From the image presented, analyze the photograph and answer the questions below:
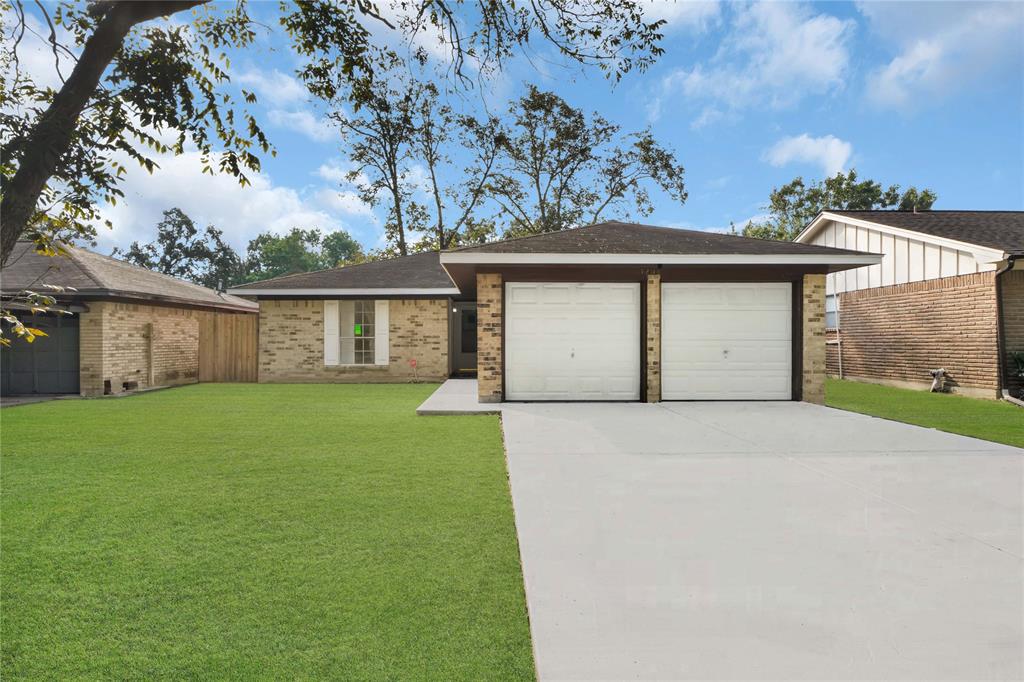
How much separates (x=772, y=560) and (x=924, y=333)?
47.7 feet

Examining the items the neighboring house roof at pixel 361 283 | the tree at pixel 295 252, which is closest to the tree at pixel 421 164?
the neighboring house roof at pixel 361 283

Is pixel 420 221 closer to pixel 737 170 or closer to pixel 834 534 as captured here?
pixel 737 170

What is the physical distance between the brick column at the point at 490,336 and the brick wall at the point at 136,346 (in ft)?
32.1

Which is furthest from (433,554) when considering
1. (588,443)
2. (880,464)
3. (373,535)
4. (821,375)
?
(821,375)

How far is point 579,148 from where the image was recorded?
1213 inches

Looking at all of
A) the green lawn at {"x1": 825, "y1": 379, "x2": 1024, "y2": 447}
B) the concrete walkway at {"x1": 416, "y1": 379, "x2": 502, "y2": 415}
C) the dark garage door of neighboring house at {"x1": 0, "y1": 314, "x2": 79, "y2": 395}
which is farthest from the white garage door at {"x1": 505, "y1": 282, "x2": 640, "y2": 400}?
the dark garage door of neighboring house at {"x1": 0, "y1": 314, "x2": 79, "y2": 395}

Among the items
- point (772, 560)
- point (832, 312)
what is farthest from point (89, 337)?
point (832, 312)

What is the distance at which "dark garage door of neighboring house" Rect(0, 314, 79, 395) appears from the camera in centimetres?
1407

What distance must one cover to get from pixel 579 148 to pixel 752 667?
102 feet

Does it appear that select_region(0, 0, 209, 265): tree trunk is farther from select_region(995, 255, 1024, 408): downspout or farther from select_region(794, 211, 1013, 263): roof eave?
select_region(995, 255, 1024, 408): downspout

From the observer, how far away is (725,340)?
1127cm

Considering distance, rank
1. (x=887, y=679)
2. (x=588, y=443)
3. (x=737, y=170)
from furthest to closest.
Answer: (x=737, y=170) < (x=588, y=443) < (x=887, y=679)

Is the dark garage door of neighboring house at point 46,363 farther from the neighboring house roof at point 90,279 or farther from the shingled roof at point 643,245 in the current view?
the shingled roof at point 643,245

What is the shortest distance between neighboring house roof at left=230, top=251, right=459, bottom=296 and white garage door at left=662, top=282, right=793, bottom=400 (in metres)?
7.80
